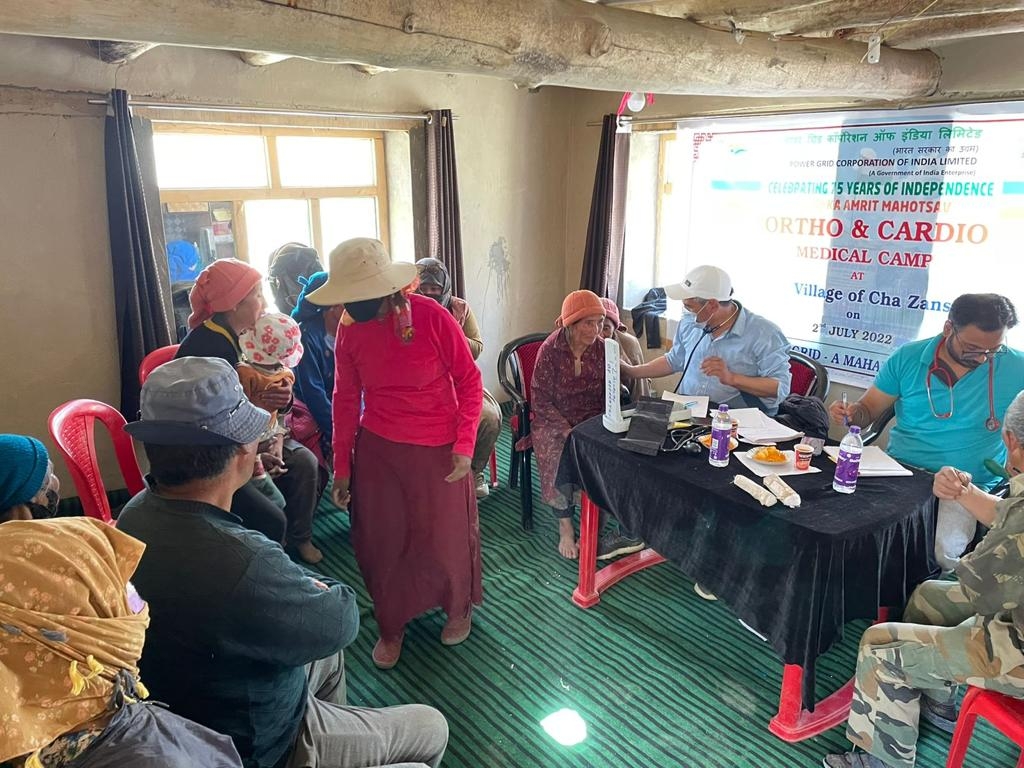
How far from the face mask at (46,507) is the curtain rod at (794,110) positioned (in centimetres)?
399

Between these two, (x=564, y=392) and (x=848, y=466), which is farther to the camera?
(x=564, y=392)

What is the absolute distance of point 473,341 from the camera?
376 centimetres

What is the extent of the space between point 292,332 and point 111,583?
4.69 feet

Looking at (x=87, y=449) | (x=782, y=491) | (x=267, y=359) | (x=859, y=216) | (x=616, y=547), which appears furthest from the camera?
(x=859, y=216)

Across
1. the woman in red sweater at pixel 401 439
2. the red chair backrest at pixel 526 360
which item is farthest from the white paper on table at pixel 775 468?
the red chair backrest at pixel 526 360

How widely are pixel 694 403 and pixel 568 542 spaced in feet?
3.12

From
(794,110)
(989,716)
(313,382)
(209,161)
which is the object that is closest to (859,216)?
(794,110)

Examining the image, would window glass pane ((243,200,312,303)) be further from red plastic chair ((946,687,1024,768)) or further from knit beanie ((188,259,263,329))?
A: red plastic chair ((946,687,1024,768))

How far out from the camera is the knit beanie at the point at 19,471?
163cm

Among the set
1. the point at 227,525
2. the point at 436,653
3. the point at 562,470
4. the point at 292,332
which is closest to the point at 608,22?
the point at 292,332

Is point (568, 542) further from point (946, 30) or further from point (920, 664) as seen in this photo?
point (946, 30)

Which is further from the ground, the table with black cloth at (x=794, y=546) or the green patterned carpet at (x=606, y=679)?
the table with black cloth at (x=794, y=546)

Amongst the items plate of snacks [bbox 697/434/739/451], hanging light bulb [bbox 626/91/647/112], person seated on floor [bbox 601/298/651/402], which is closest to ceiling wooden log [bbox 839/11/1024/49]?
hanging light bulb [bbox 626/91/647/112]

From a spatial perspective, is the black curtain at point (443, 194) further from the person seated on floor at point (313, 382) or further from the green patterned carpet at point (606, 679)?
the green patterned carpet at point (606, 679)
